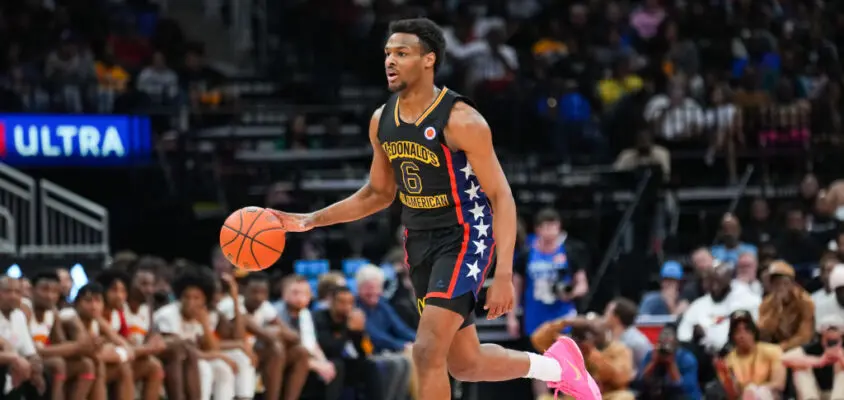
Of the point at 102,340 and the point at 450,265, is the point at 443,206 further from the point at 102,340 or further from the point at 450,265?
the point at 102,340

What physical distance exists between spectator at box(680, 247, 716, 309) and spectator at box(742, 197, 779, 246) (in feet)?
5.20

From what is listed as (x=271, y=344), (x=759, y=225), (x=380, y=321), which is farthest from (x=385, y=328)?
(x=759, y=225)

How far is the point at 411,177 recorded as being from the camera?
7840 mm

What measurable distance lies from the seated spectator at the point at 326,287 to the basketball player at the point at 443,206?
544 centimetres

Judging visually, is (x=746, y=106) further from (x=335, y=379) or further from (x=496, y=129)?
(x=335, y=379)

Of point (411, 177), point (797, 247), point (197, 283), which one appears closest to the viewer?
point (411, 177)

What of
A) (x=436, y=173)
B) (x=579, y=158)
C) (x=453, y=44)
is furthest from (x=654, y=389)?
(x=453, y=44)

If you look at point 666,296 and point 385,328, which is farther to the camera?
point 666,296

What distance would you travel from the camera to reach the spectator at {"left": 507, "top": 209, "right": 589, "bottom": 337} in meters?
13.9

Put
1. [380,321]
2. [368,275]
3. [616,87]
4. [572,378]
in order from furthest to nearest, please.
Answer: [616,87], [380,321], [368,275], [572,378]

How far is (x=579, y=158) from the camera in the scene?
59.9 feet

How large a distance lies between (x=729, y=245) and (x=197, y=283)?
5.91m

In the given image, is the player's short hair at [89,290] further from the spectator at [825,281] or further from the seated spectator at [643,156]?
the seated spectator at [643,156]

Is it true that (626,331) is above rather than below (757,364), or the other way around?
above
